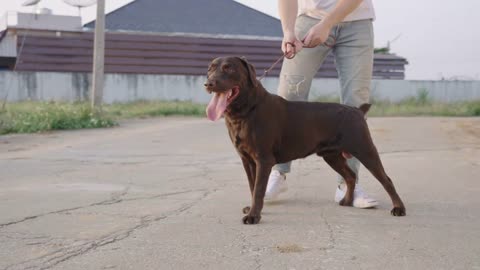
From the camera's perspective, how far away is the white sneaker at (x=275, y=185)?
4805mm

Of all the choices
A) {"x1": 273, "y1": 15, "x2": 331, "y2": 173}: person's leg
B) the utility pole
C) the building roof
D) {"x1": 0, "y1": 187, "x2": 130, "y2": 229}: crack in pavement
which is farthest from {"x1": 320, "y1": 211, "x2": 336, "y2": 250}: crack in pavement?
the building roof

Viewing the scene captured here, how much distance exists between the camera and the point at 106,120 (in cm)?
1409

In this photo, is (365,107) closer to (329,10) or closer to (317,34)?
(317,34)

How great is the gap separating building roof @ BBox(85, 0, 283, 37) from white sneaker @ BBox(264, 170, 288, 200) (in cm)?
2480

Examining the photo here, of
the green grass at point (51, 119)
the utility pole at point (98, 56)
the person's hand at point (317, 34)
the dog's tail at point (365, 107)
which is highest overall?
the person's hand at point (317, 34)

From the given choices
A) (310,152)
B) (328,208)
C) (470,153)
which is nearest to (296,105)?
(310,152)

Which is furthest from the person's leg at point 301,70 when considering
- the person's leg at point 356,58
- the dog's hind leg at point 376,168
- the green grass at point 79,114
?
the green grass at point 79,114

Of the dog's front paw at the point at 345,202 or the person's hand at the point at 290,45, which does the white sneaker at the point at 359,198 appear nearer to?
the dog's front paw at the point at 345,202

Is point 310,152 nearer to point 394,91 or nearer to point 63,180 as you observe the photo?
point 63,180

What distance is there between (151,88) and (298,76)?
761 inches

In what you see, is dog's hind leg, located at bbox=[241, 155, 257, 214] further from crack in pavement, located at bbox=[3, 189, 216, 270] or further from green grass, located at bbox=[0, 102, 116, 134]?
green grass, located at bbox=[0, 102, 116, 134]

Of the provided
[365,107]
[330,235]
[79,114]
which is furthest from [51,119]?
[330,235]

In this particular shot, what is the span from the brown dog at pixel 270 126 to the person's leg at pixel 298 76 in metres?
0.40

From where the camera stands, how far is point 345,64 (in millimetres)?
4875
